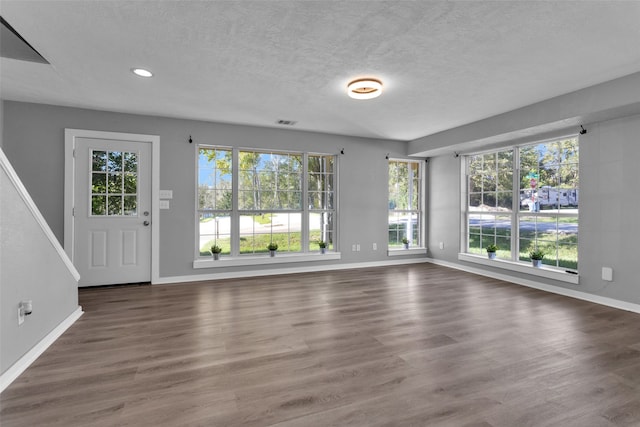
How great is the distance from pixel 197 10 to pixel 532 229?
5058 mm

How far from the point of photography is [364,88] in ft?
11.2

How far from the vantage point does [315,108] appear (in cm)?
428

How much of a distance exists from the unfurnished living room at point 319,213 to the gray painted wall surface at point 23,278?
0.07ft

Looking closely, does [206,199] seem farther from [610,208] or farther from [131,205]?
[610,208]

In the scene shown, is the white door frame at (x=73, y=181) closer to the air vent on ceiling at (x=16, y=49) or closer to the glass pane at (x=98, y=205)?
the glass pane at (x=98, y=205)

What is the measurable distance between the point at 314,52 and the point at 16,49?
9.01 ft

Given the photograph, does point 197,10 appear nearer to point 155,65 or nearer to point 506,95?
point 155,65

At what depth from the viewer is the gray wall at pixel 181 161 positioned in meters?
4.14

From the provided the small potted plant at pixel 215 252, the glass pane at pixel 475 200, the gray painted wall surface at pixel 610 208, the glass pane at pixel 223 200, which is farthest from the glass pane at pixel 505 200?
the small potted plant at pixel 215 252

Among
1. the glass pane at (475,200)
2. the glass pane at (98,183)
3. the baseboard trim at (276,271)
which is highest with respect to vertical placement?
the glass pane at (98,183)

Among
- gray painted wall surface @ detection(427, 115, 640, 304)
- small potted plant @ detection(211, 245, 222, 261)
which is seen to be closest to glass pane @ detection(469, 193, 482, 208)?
gray painted wall surface @ detection(427, 115, 640, 304)

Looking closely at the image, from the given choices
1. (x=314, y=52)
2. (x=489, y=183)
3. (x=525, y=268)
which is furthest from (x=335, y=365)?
(x=489, y=183)

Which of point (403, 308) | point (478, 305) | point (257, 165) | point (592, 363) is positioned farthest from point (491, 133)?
point (257, 165)

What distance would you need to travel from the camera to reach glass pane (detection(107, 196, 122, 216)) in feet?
14.7
